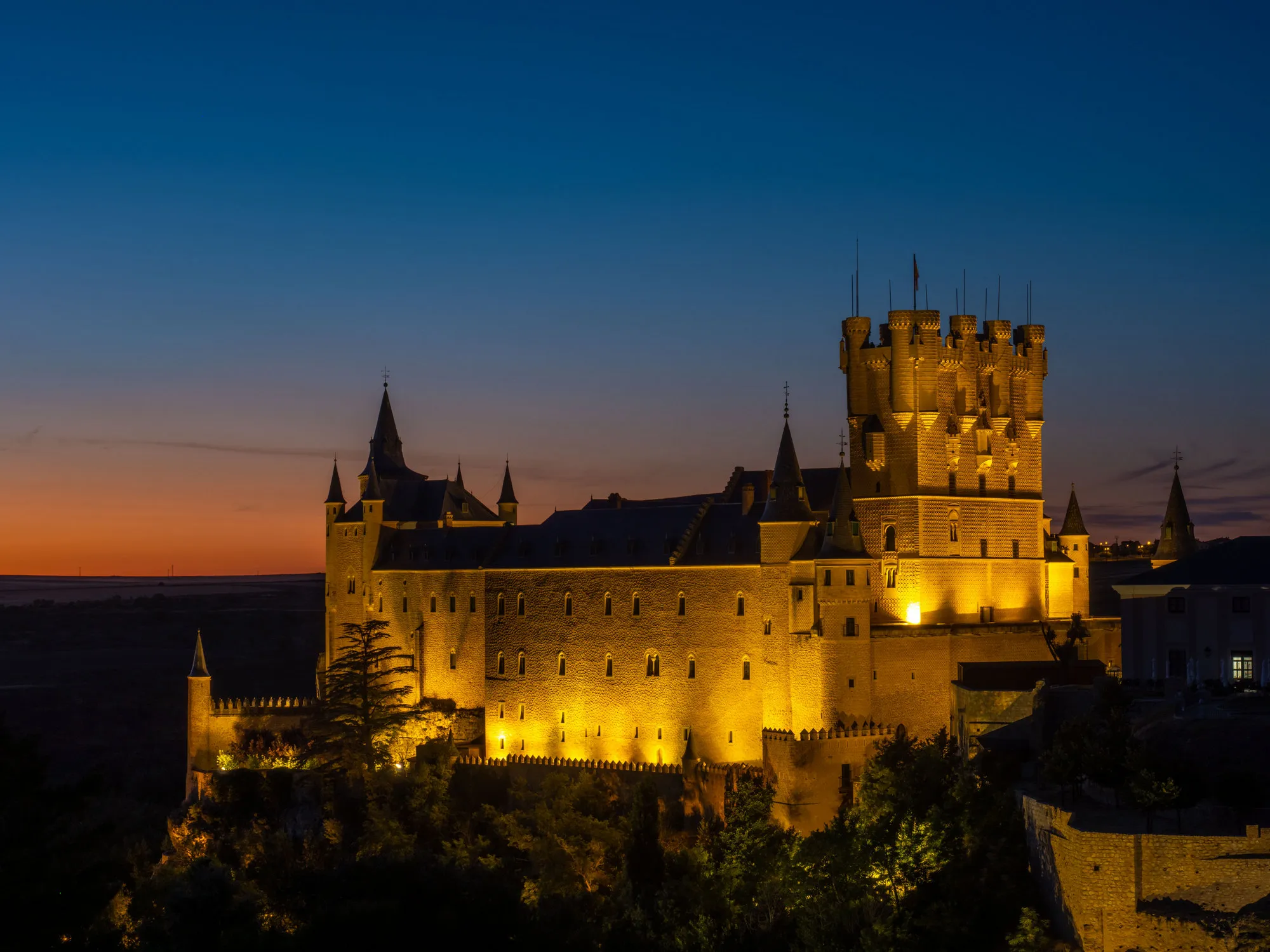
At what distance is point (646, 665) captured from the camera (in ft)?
217

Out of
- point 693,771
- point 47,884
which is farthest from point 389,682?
point 47,884

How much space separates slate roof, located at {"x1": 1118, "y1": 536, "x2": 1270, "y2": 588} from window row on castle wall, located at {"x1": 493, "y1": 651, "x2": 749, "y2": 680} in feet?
48.9

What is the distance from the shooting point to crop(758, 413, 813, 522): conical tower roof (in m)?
62.3

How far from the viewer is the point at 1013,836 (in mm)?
43281

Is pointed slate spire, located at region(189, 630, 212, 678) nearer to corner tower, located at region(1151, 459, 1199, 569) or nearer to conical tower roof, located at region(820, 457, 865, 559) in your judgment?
conical tower roof, located at region(820, 457, 865, 559)

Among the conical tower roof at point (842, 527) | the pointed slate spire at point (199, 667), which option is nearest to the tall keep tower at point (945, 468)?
the conical tower roof at point (842, 527)

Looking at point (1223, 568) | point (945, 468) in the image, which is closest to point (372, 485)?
Result: point (945, 468)

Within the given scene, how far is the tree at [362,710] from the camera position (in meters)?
66.2

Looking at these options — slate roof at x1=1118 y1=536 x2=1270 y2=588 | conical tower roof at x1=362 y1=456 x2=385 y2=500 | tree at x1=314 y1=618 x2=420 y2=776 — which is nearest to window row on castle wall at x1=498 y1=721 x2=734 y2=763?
tree at x1=314 y1=618 x2=420 y2=776

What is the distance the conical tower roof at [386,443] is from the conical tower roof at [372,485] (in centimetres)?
103

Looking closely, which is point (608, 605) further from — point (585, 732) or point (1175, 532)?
point (1175, 532)

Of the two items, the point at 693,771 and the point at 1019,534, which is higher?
the point at 1019,534

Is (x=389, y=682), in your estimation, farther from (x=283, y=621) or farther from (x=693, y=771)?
(x=283, y=621)

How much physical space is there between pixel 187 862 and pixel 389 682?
12994mm
